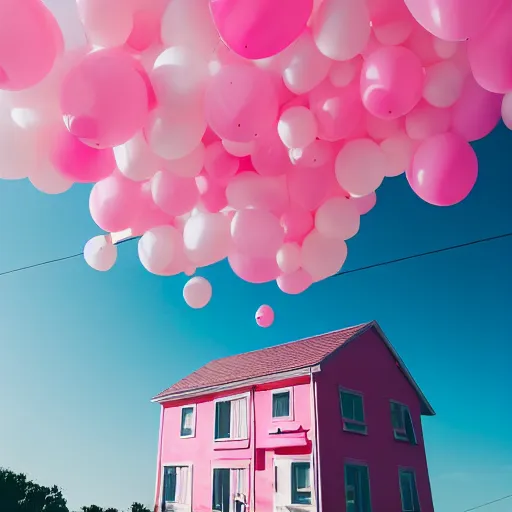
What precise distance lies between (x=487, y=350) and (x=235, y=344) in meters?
3.05

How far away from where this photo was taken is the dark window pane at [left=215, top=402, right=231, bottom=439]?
6.62 metres

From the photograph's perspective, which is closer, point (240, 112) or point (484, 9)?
point (484, 9)

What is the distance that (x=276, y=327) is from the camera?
21.7 ft

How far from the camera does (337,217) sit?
1.71 metres

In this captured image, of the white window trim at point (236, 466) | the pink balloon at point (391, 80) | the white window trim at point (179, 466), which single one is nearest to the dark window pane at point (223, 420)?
the white window trim at point (236, 466)

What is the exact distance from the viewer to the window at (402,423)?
643cm

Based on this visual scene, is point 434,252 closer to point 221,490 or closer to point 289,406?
point 289,406

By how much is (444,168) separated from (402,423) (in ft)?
19.3

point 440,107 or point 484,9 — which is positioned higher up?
point 440,107

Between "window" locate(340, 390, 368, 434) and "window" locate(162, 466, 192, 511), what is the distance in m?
2.27

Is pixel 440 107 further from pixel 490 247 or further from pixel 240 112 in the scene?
pixel 490 247

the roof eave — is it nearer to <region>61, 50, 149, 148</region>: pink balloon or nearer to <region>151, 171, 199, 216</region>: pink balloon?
<region>151, 171, 199, 216</region>: pink balloon

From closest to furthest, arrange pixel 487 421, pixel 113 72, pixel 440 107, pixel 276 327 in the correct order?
pixel 113 72
pixel 440 107
pixel 487 421
pixel 276 327

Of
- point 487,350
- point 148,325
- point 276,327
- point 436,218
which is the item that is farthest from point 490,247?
point 148,325
